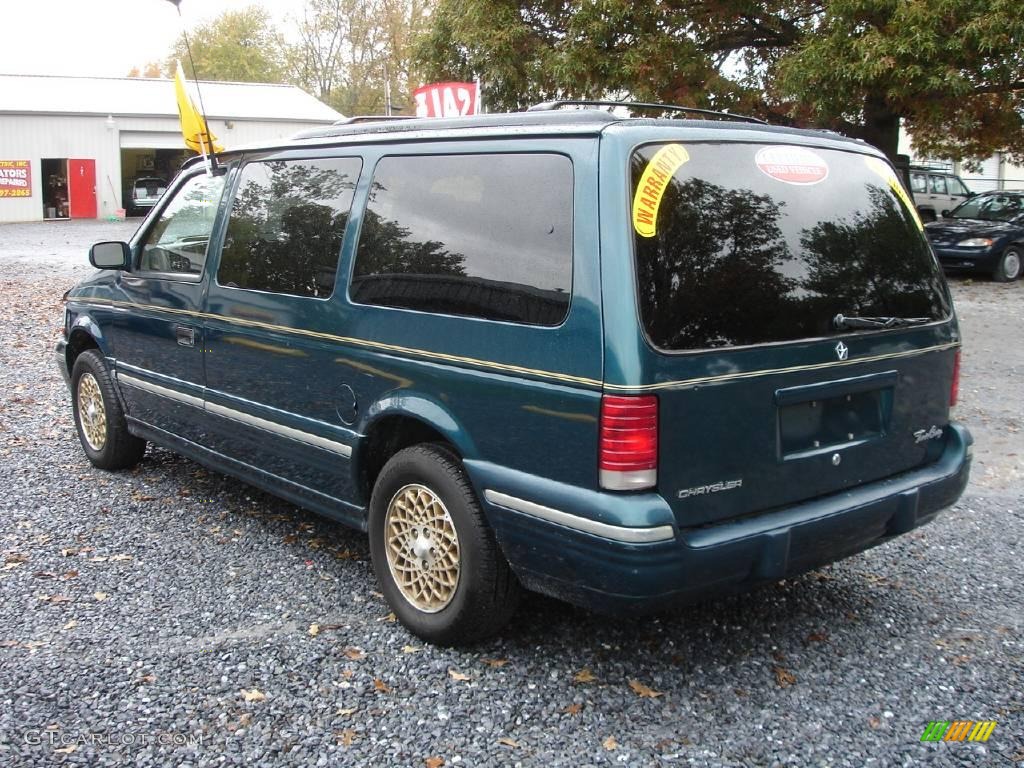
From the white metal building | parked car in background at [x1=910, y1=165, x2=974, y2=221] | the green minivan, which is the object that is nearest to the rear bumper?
the green minivan

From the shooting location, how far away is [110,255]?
17.9 ft

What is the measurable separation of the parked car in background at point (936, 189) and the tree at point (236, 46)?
183 feet

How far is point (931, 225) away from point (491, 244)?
673 inches

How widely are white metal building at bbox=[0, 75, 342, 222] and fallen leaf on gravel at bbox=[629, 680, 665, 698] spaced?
3430 cm

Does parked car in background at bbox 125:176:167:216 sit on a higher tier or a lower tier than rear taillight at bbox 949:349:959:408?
higher

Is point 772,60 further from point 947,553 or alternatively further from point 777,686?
point 777,686

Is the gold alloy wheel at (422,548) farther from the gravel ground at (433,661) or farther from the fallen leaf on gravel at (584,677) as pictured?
the fallen leaf on gravel at (584,677)

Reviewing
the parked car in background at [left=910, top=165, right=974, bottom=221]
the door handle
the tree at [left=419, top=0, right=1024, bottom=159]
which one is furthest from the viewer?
the parked car in background at [left=910, top=165, right=974, bottom=221]

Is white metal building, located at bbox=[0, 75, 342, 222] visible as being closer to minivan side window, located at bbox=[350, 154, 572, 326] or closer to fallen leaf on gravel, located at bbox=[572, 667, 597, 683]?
minivan side window, located at bbox=[350, 154, 572, 326]

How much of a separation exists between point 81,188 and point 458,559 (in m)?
37.9

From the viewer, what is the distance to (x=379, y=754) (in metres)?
3.08

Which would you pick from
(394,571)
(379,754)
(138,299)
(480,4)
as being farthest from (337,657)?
(480,4)

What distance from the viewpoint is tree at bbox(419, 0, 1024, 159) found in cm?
1152

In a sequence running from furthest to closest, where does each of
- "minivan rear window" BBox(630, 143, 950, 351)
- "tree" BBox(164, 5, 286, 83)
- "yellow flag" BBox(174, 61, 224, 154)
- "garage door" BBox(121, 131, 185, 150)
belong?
"tree" BBox(164, 5, 286, 83) < "garage door" BBox(121, 131, 185, 150) < "yellow flag" BBox(174, 61, 224, 154) < "minivan rear window" BBox(630, 143, 950, 351)
